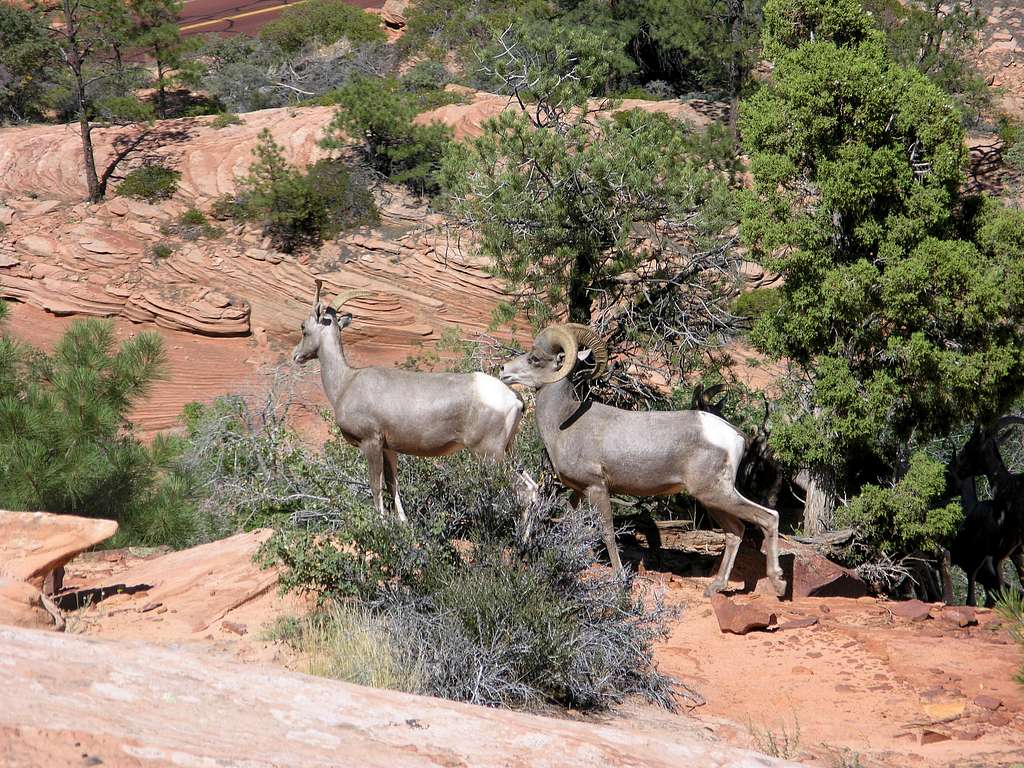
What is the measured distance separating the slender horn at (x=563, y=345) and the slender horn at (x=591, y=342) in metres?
0.10

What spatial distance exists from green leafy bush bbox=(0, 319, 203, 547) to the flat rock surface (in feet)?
27.0

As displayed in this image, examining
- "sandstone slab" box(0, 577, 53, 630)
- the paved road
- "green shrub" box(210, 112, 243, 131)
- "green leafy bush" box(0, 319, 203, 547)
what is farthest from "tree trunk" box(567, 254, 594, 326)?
the paved road

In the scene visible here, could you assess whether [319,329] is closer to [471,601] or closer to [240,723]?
[471,601]

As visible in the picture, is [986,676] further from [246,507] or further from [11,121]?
[11,121]

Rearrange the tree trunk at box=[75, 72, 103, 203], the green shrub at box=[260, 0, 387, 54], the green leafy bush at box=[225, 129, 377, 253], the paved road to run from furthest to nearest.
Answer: the paved road, the green shrub at box=[260, 0, 387, 54], the tree trunk at box=[75, 72, 103, 203], the green leafy bush at box=[225, 129, 377, 253]

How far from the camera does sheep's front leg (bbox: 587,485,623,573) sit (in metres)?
9.73

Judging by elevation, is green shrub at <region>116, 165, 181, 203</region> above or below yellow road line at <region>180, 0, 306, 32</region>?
below

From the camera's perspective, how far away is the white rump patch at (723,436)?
9.61 meters

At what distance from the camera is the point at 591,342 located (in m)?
10.1

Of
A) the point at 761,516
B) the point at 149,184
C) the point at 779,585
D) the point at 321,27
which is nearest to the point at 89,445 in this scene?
the point at 761,516

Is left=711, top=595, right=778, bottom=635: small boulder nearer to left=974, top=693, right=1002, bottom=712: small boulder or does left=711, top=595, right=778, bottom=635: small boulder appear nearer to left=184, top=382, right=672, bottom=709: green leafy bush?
left=184, top=382, right=672, bottom=709: green leafy bush

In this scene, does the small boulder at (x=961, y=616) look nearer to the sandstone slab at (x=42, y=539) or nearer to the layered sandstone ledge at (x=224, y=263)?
the sandstone slab at (x=42, y=539)

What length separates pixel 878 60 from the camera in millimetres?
11148

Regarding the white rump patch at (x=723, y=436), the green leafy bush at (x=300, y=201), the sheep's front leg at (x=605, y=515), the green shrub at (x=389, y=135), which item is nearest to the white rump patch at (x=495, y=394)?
the sheep's front leg at (x=605, y=515)
